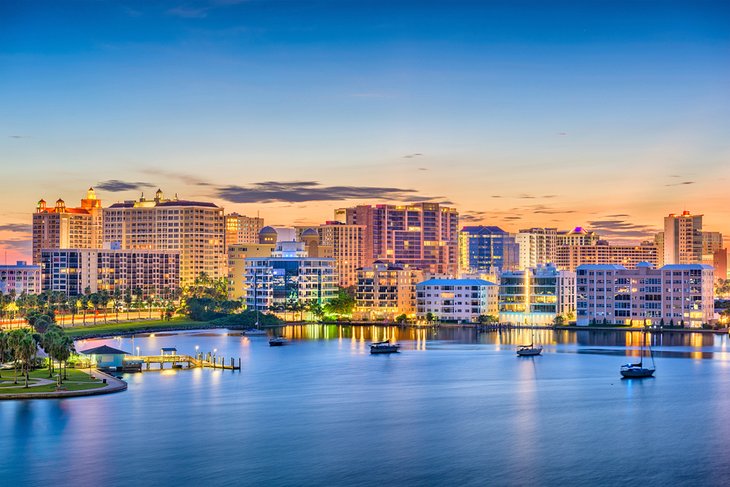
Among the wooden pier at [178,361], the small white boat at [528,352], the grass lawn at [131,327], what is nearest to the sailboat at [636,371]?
the small white boat at [528,352]

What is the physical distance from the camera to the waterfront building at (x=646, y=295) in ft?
393

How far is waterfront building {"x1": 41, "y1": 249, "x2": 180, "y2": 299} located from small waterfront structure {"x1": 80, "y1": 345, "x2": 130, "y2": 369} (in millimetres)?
84801

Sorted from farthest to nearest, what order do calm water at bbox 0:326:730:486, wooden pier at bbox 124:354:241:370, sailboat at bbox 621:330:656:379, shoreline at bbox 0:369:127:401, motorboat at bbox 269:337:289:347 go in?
motorboat at bbox 269:337:289:347 → wooden pier at bbox 124:354:241:370 → sailboat at bbox 621:330:656:379 → shoreline at bbox 0:369:127:401 → calm water at bbox 0:326:730:486

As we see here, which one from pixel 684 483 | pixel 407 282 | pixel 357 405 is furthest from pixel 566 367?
pixel 407 282

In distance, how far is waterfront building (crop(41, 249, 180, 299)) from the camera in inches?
6427

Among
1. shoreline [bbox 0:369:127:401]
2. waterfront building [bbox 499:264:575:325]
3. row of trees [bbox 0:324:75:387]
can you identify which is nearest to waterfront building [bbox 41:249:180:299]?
waterfront building [bbox 499:264:575:325]

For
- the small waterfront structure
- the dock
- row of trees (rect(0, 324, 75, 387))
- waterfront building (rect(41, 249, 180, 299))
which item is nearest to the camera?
row of trees (rect(0, 324, 75, 387))

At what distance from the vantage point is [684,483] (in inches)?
1599

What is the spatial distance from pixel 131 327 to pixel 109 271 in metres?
56.5

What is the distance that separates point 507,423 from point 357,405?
9622 mm

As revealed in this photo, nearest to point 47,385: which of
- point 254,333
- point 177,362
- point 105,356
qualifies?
point 105,356

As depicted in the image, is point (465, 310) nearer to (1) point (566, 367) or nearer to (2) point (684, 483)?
(1) point (566, 367)

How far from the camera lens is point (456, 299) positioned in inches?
5290

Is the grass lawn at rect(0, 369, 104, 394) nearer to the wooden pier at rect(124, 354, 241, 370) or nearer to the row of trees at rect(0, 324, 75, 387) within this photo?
the row of trees at rect(0, 324, 75, 387)
